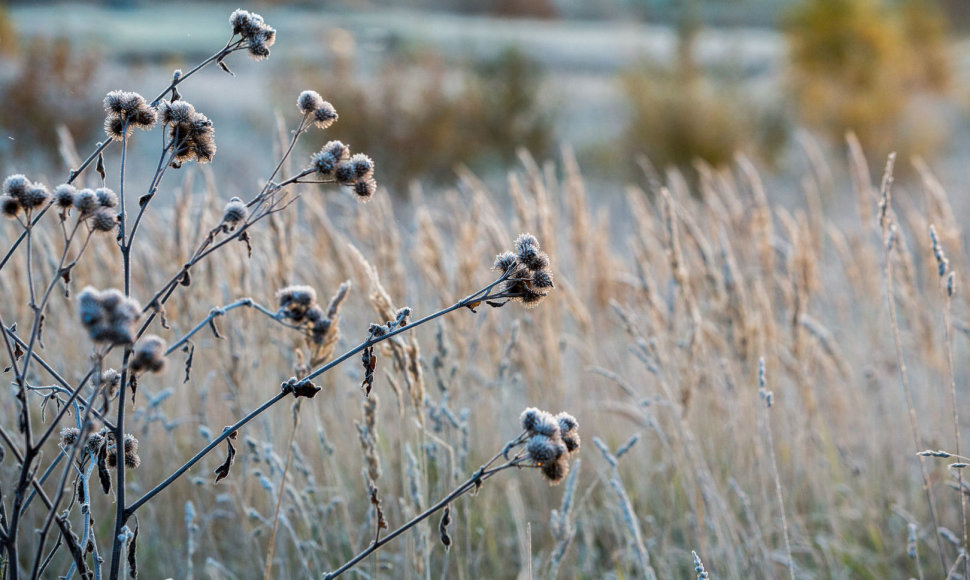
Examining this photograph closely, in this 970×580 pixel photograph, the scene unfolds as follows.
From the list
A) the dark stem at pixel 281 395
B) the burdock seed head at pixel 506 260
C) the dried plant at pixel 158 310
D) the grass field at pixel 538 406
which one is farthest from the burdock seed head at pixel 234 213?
the grass field at pixel 538 406

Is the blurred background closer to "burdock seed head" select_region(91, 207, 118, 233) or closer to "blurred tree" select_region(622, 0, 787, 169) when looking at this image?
"blurred tree" select_region(622, 0, 787, 169)

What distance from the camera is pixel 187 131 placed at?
1.06m

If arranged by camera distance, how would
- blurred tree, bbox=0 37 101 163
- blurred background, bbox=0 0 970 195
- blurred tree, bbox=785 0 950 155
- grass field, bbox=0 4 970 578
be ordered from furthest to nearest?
blurred tree, bbox=785 0 950 155 < blurred background, bbox=0 0 970 195 < blurred tree, bbox=0 37 101 163 < grass field, bbox=0 4 970 578

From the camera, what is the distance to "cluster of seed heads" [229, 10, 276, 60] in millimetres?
1055

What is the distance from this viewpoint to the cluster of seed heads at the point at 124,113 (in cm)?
103

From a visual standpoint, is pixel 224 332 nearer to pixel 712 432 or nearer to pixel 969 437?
pixel 712 432

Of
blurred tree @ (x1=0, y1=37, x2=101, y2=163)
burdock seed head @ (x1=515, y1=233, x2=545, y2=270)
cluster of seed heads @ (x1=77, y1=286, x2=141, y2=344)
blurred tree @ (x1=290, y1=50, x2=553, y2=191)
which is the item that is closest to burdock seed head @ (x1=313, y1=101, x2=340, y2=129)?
burdock seed head @ (x1=515, y1=233, x2=545, y2=270)

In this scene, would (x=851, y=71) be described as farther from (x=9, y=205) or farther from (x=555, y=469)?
(x=9, y=205)

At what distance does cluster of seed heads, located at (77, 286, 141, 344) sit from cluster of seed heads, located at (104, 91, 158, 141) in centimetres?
35

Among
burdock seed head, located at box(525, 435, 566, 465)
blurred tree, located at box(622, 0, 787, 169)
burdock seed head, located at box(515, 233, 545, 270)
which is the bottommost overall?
burdock seed head, located at box(525, 435, 566, 465)

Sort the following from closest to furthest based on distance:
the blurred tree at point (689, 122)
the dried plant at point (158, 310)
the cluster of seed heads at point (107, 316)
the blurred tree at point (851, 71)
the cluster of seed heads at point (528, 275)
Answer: the cluster of seed heads at point (107, 316)
the dried plant at point (158, 310)
the cluster of seed heads at point (528, 275)
the blurred tree at point (689, 122)
the blurred tree at point (851, 71)

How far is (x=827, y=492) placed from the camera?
2311 millimetres

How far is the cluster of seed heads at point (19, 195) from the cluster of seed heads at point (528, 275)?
1.91ft

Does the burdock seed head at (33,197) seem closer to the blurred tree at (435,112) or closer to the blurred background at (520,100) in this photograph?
the blurred background at (520,100)
